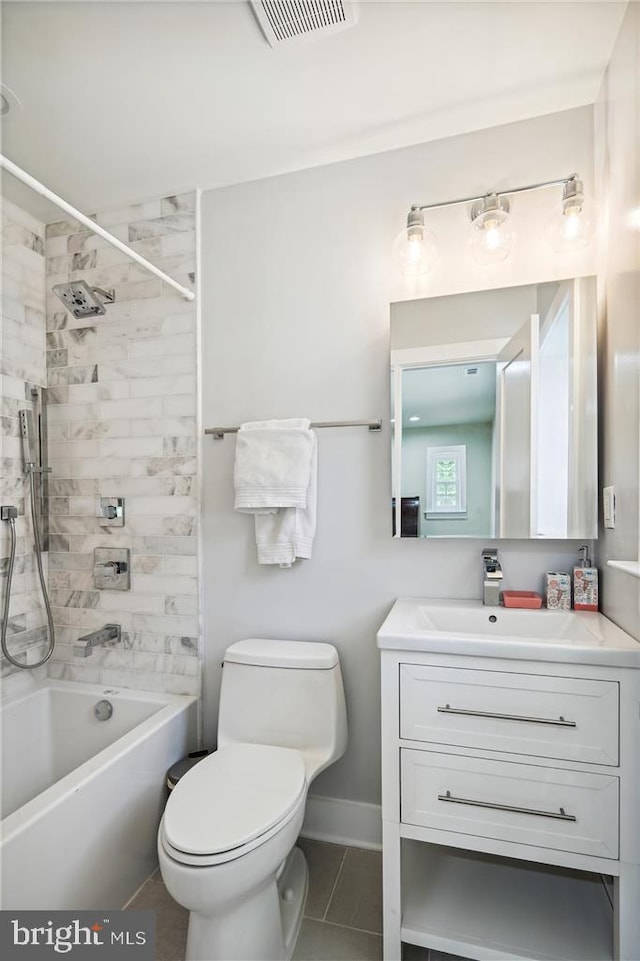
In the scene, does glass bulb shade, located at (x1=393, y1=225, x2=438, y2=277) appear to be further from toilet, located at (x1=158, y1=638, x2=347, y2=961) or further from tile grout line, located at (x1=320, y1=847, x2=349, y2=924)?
tile grout line, located at (x1=320, y1=847, x2=349, y2=924)

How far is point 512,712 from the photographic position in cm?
121

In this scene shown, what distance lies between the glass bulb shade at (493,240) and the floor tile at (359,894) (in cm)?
205

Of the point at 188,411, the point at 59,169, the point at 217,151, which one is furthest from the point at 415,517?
the point at 59,169

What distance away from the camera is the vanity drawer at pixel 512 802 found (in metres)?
1.15

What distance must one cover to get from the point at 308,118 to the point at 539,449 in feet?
4.35

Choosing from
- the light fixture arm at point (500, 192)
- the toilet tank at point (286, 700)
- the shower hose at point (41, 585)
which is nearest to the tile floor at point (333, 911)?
the toilet tank at point (286, 700)

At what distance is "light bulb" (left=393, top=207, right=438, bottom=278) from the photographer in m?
Result: 1.61

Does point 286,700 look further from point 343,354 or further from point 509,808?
point 343,354

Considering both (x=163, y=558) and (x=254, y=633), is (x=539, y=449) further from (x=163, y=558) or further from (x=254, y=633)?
(x=163, y=558)

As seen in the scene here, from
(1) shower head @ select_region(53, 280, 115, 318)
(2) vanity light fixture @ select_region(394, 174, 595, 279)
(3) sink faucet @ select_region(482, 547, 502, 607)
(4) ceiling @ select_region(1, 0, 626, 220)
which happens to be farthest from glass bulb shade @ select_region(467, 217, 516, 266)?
(1) shower head @ select_region(53, 280, 115, 318)

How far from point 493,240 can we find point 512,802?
63.2 inches

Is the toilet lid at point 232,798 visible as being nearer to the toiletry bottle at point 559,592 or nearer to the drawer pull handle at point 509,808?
the drawer pull handle at point 509,808

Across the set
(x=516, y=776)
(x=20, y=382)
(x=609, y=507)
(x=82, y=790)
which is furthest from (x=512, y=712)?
Result: (x=20, y=382)

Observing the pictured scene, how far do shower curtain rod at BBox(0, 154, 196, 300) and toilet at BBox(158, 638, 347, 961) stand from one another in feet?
4.47
